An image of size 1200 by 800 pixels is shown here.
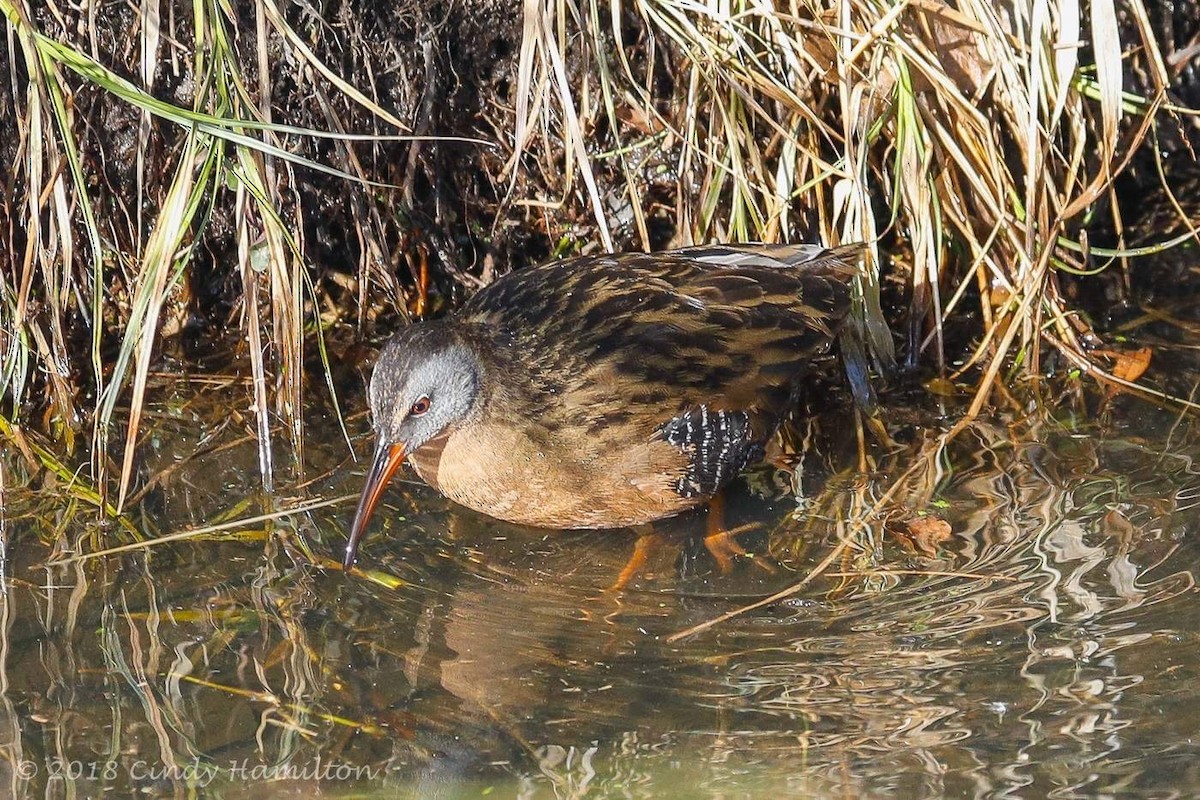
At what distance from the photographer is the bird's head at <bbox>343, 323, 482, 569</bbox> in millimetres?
3602

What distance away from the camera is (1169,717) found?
288cm

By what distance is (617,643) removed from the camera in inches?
130

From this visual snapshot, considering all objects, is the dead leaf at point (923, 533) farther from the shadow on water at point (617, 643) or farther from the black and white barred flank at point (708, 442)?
the black and white barred flank at point (708, 442)

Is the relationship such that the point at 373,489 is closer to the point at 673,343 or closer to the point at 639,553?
the point at 639,553

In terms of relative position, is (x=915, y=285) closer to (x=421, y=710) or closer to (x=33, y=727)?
(x=421, y=710)

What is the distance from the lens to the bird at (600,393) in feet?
12.0

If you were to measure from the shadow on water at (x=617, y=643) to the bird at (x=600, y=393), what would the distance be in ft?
0.58

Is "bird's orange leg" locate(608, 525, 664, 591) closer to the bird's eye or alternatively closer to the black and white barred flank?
the black and white barred flank

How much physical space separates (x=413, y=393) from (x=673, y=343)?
700mm

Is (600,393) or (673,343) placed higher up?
(673,343)

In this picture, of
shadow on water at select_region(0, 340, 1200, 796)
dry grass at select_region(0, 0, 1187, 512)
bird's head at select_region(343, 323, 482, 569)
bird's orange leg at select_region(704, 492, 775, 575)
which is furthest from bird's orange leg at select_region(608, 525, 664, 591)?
dry grass at select_region(0, 0, 1187, 512)

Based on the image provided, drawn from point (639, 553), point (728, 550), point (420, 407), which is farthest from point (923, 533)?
point (420, 407)

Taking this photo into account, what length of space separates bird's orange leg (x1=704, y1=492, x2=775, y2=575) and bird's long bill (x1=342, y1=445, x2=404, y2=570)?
85cm

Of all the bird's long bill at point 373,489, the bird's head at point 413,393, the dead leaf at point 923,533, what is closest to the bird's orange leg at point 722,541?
the dead leaf at point 923,533
